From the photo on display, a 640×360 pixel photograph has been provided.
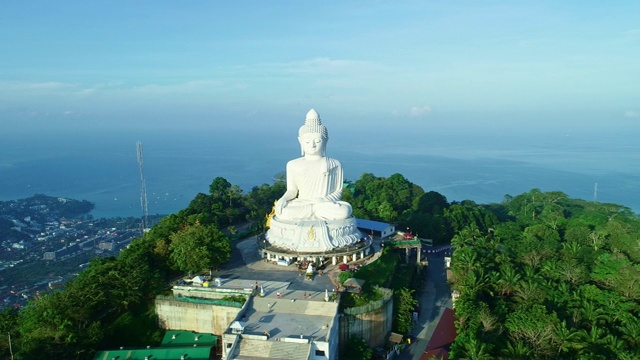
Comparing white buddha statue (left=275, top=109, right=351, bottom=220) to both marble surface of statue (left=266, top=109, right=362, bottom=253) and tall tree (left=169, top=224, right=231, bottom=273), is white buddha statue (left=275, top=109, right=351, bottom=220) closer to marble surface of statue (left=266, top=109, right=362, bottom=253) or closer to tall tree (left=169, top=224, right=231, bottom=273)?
marble surface of statue (left=266, top=109, right=362, bottom=253)

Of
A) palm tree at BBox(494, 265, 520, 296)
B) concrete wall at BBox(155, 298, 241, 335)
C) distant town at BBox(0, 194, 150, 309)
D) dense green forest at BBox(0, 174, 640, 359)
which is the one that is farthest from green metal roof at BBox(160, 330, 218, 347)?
distant town at BBox(0, 194, 150, 309)

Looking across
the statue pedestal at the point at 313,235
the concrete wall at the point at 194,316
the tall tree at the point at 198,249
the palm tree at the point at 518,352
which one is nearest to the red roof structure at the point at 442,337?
the palm tree at the point at 518,352

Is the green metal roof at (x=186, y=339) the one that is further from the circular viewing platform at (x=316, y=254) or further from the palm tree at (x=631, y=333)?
the palm tree at (x=631, y=333)

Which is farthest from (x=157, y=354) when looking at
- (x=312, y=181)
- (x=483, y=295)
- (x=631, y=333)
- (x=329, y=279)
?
(x=631, y=333)

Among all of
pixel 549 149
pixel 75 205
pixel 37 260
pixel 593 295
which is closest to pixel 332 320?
pixel 593 295

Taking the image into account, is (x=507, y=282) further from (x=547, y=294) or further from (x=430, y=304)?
(x=430, y=304)

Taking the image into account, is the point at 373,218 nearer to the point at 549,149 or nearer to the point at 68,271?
the point at 68,271
